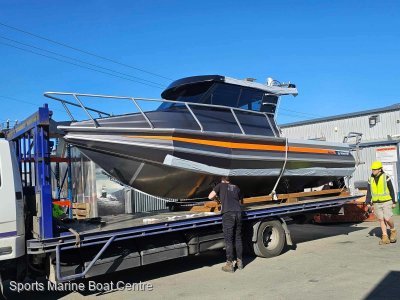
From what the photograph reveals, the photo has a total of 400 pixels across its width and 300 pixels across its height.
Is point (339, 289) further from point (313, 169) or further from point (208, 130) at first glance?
point (313, 169)

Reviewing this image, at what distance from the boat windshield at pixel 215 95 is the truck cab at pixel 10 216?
331 cm

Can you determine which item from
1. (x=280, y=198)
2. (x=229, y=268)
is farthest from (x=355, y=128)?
(x=229, y=268)

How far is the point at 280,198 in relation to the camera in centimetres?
985

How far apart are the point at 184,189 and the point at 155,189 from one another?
56cm

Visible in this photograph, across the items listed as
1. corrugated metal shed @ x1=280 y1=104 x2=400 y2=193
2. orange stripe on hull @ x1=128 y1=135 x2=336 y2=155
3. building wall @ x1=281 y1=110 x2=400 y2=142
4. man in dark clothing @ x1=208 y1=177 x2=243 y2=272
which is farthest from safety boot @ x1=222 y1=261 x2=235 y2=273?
building wall @ x1=281 y1=110 x2=400 y2=142

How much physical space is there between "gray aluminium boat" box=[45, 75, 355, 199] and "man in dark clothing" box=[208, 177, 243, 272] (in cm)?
55

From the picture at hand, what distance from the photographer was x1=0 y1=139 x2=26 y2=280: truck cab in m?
5.82

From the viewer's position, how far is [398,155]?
59.5 feet

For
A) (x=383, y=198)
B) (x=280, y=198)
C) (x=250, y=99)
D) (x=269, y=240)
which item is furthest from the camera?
(x=383, y=198)

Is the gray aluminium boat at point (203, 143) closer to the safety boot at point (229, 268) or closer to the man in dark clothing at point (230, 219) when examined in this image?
the man in dark clothing at point (230, 219)

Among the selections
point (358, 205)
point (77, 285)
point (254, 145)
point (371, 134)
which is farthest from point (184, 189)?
point (371, 134)

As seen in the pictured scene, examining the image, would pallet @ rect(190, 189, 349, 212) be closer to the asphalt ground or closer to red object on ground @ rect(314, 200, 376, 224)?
the asphalt ground

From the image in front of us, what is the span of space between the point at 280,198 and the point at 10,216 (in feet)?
19.1

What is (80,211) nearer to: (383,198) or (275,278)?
(275,278)
